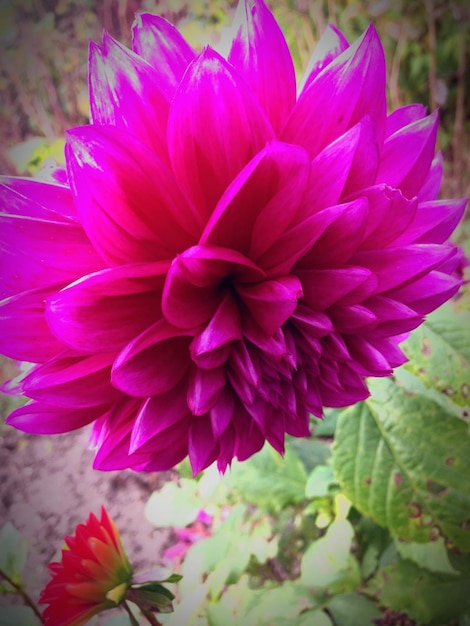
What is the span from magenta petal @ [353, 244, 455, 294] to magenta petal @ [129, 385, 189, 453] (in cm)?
14

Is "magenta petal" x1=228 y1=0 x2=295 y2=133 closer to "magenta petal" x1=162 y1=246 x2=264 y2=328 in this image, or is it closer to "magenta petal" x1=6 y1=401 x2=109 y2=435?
"magenta petal" x1=162 y1=246 x2=264 y2=328

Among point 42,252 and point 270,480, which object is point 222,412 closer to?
point 42,252

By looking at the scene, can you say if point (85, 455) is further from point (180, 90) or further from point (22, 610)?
point (180, 90)

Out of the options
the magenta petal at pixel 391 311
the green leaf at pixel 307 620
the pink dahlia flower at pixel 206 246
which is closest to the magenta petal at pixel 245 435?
the pink dahlia flower at pixel 206 246

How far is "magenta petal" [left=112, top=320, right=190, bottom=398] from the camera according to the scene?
11.3 inches

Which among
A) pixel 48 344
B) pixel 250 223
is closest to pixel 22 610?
pixel 48 344

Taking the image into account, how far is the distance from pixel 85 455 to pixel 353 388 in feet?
0.74

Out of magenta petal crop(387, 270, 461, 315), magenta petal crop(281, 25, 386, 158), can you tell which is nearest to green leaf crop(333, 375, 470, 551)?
magenta petal crop(387, 270, 461, 315)

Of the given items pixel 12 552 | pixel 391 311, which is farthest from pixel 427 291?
pixel 12 552

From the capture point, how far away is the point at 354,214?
0.29 m

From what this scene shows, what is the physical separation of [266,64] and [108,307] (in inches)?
6.7

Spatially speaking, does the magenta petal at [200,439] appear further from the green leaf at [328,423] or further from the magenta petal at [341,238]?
the green leaf at [328,423]

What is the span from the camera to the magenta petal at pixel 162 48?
31cm

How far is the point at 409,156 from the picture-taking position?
346 mm
